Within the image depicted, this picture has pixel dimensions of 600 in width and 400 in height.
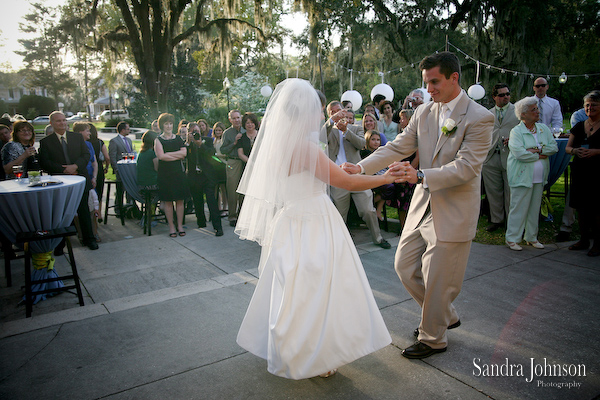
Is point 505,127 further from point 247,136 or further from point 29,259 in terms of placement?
point 29,259

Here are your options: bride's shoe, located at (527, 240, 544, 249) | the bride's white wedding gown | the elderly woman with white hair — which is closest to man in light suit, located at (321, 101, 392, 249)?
the elderly woman with white hair

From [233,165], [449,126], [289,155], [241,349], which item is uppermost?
[449,126]

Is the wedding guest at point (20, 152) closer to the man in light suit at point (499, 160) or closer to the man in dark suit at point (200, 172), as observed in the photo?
the man in dark suit at point (200, 172)

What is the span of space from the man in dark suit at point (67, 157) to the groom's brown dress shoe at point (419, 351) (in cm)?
510

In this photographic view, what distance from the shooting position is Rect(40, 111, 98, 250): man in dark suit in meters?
5.95

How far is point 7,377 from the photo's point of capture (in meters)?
2.90

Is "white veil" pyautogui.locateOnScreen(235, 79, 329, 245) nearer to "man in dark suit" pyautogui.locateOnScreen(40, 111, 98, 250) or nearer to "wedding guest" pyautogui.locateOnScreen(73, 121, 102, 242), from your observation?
"man in dark suit" pyautogui.locateOnScreen(40, 111, 98, 250)

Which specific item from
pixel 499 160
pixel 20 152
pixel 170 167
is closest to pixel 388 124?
pixel 499 160

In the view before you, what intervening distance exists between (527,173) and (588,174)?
0.80 metres

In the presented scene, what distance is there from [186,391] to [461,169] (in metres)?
2.42

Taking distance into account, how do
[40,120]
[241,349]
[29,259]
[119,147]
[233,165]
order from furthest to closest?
[40,120] < [119,147] < [233,165] < [29,259] < [241,349]

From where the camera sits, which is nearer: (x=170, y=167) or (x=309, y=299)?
(x=309, y=299)

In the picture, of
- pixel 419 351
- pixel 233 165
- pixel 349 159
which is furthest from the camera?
pixel 233 165

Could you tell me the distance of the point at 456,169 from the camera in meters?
2.74
